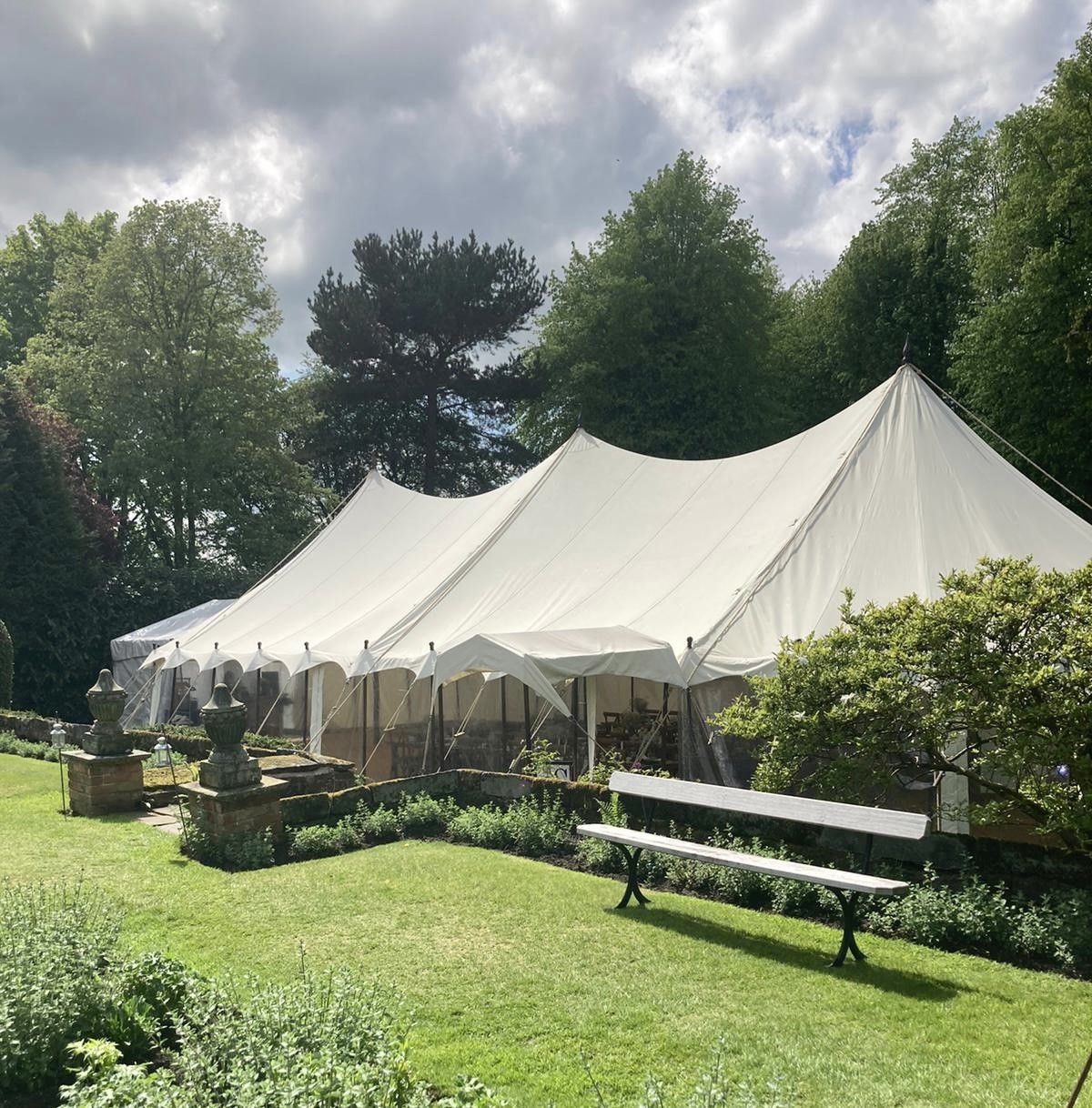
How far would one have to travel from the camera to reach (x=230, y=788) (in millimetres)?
7570

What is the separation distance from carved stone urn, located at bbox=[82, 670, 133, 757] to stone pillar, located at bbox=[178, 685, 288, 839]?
1988mm

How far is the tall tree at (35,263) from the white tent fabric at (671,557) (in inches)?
844

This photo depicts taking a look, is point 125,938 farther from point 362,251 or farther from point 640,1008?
point 362,251

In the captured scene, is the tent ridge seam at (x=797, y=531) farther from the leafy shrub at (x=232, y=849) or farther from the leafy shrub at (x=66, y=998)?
the leafy shrub at (x=66, y=998)

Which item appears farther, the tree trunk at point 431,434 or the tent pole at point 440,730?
the tree trunk at point 431,434

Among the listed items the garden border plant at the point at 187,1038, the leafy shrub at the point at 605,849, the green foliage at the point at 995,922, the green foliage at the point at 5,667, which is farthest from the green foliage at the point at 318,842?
the green foliage at the point at 5,667

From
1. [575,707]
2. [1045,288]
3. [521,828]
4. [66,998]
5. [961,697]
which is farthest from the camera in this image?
[1045,288]

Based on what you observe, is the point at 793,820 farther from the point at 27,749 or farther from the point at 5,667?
the point at 5,667

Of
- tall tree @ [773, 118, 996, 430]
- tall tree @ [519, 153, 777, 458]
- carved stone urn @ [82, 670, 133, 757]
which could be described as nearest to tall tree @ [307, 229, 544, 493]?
tall tree @ [519, 153, 777, 458]

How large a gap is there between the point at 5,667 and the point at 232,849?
13951 millimetres

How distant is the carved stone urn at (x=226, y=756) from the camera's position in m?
7.50

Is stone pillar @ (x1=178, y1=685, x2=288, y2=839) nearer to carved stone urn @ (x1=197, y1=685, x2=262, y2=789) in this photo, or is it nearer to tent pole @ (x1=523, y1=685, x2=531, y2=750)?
carved stone urn @ (x1=197, y1=685, x2=262, y2=789)

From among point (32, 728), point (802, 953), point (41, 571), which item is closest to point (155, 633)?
point (41, 571)

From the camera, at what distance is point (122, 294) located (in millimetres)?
25922
